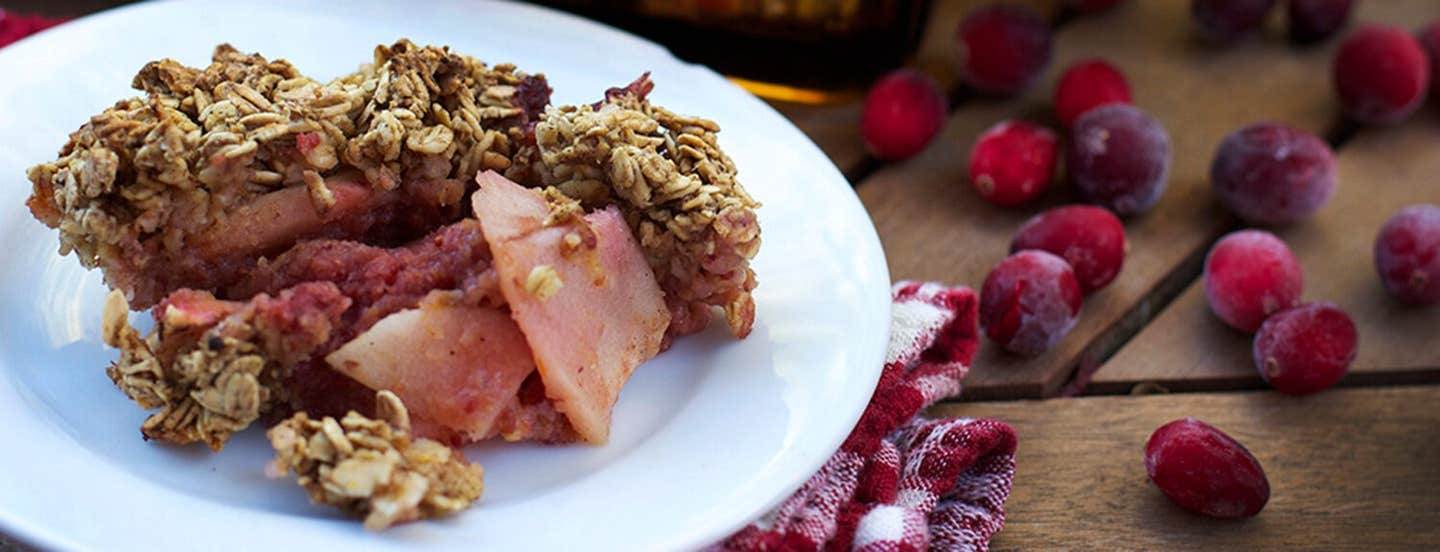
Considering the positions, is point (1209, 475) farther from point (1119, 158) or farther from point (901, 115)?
point (901, 115)

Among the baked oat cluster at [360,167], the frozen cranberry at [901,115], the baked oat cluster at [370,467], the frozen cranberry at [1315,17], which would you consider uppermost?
the baked oat cluster at [360,167]

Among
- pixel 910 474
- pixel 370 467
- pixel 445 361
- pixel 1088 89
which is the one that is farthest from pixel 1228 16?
pixel 370 467

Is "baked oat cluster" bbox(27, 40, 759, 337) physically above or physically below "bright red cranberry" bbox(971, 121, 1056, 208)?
above

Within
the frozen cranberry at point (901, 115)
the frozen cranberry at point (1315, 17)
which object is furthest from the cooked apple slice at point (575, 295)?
the frozen cranberry at point (1315, 17)

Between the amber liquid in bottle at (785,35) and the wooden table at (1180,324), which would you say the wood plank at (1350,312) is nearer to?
the wooden table at (1180,324)

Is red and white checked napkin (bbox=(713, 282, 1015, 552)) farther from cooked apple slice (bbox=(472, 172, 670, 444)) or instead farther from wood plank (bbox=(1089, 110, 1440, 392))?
wood plank (bbox=(1089, 110, 1440, 392))

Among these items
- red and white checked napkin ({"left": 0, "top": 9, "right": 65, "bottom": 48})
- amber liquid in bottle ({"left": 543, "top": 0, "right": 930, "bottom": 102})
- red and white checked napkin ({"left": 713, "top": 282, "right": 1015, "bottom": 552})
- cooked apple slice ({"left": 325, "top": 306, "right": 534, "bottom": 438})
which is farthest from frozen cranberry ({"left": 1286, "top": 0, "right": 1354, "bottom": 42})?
red and white checked napkin ({"left": 0, "top": 9, "right": 65, "bottom": 48})
